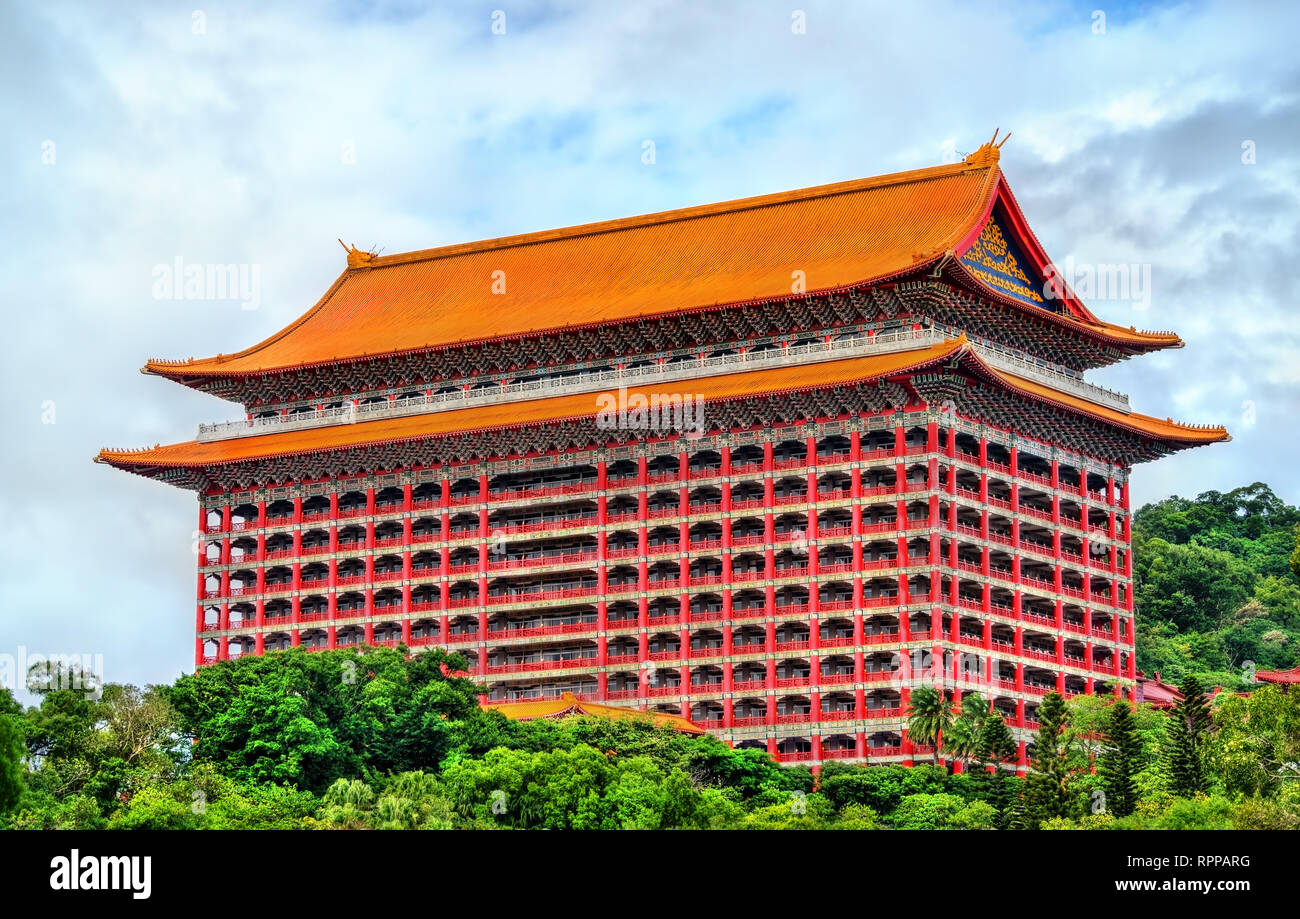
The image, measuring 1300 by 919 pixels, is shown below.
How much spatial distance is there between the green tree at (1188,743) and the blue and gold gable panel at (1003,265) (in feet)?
87.1

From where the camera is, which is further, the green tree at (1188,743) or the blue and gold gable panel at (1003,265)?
the blue and gold gable panel at (1003,265)

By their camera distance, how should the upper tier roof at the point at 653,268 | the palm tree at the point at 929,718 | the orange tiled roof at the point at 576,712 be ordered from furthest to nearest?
Result: the upper tier roof at the point at 653,268
the orange tiled roof at the point at 576,712
the palm tree at the point at 929,718

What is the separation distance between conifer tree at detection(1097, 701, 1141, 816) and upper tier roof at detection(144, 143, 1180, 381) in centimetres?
2377

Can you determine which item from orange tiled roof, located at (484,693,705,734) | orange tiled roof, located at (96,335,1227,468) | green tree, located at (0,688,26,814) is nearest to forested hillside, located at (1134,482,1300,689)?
orange tiled roof, located at (96,335,1227,468)

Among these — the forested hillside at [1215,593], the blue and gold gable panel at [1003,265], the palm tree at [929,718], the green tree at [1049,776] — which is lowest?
the green tree at [1049,776]

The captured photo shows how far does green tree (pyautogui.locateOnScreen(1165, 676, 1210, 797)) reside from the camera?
3435 inches

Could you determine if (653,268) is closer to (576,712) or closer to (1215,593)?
(576,712)

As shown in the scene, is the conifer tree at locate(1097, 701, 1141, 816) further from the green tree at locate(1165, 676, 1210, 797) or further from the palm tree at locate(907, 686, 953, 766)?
the palm tree at locate(907, 686, 953, 766)

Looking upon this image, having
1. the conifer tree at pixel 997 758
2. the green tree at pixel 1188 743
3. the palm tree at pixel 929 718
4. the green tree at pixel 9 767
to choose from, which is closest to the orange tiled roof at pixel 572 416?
the palm tree at pixel 929 718

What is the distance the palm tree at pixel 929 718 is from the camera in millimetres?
99625

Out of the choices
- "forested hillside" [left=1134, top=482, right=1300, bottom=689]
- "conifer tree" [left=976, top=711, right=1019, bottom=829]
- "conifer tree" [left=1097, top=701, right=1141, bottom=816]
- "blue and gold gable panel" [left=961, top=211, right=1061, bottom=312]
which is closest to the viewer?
"conifer tree" [left=1097, top=701, right=1141, bottom=816]

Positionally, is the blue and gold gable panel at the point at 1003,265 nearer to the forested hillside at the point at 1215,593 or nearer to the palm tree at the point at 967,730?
the palm tree at the point at 967,730
